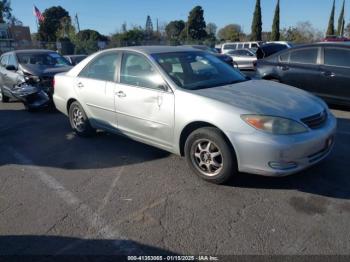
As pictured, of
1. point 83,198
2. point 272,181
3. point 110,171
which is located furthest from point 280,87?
point 83,198

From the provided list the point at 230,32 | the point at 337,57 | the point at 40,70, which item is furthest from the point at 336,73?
the point at 230,32

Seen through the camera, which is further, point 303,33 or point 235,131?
point 303,33

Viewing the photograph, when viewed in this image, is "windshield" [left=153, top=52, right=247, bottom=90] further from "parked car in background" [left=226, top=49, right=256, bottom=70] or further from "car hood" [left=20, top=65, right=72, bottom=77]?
"parked car in background" [left=226, top=49, right=256, bottom=70]

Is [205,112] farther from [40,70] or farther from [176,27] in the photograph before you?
[176,27]

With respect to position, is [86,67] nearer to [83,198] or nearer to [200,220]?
[83,198]

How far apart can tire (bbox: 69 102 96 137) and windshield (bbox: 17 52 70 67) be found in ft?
13.1

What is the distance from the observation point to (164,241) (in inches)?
113

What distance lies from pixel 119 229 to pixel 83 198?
812 mm

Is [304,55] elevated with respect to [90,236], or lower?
elevated

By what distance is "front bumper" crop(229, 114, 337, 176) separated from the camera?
10.8 ft

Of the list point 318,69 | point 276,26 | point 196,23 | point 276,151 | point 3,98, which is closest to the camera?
point 276,151

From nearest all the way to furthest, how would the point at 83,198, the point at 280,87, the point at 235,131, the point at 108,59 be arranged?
the point at 235,131 < the point at 83,198 < the point at 280,87 < the point at 108,59

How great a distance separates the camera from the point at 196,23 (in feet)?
223

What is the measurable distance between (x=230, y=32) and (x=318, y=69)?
170ft
